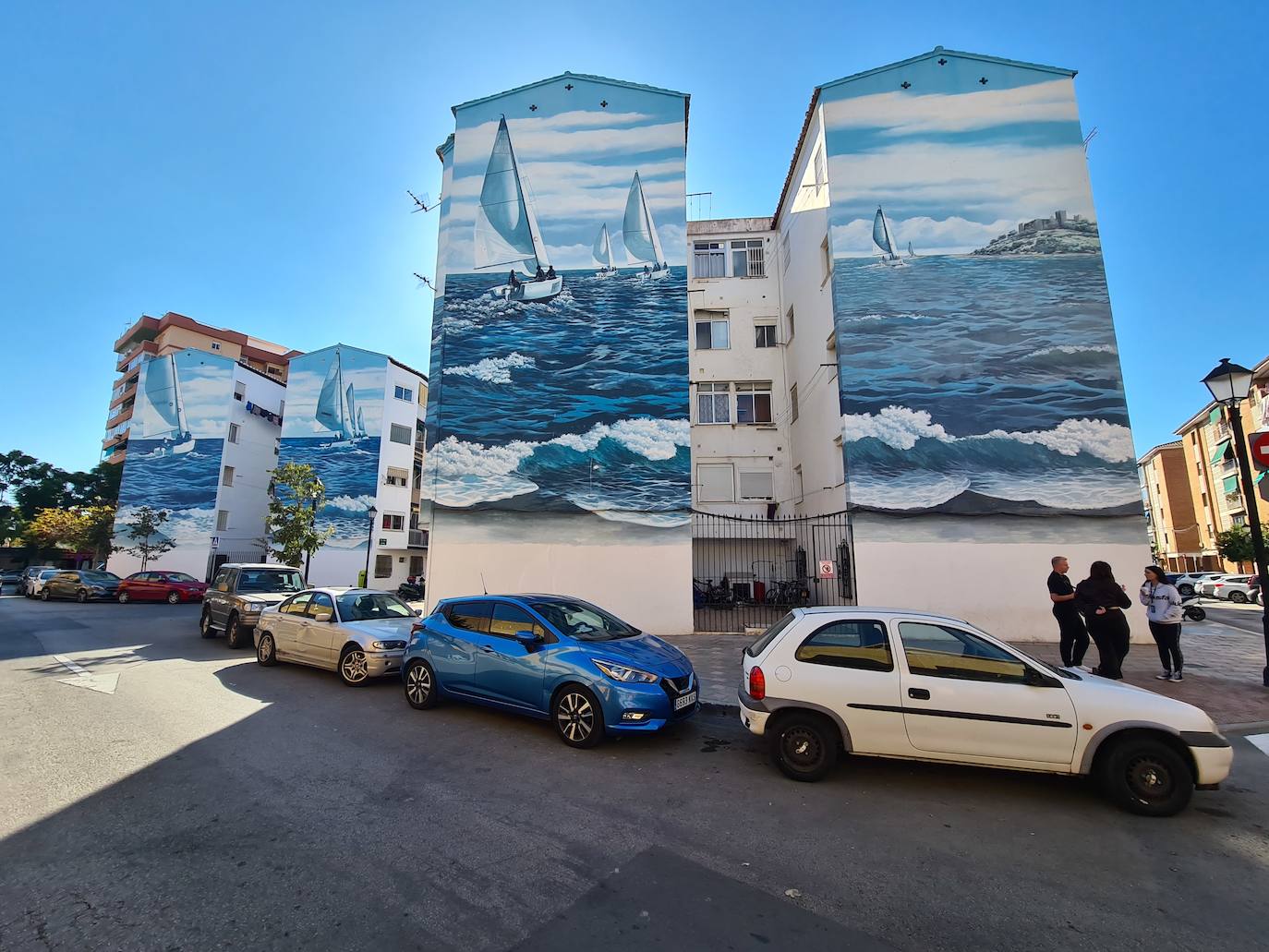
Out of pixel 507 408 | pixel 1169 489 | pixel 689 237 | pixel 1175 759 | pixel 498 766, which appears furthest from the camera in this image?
pixel 1169 489

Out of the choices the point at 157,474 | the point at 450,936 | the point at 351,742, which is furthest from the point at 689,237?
the point at 157,474

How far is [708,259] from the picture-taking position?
22938mm

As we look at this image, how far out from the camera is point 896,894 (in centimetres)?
331

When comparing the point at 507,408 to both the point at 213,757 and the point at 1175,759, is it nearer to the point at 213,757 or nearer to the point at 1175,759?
the point at 213,757

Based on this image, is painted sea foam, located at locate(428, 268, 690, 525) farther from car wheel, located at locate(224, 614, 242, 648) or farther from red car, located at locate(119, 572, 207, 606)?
red car, located at locate(119, 572, 207, 606)

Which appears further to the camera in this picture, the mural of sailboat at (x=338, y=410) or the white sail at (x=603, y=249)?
the mural of sailboat at (x=338, y=410)

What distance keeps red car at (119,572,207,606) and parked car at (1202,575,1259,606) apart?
48883 mm

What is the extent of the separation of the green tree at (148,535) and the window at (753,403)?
36557 millimetres

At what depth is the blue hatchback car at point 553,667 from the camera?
5789mm

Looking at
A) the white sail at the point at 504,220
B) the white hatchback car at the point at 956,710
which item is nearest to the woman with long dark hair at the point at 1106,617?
the white hatchback car at the point at 956,710

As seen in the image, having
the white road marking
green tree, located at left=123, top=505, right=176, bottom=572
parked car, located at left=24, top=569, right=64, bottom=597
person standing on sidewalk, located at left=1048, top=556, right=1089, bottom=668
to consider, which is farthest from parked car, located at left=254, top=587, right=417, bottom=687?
green tree, located at left=123, top=505, right=176, bottom=572

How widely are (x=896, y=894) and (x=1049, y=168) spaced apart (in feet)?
60.1

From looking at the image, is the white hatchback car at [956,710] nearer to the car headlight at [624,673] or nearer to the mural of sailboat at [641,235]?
the car headlight at [624,673]

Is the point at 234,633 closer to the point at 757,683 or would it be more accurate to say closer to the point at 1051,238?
the point at 757,683
